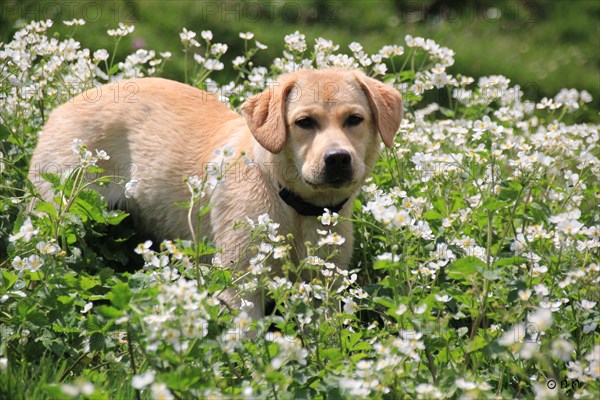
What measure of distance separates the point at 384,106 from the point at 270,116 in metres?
0.57

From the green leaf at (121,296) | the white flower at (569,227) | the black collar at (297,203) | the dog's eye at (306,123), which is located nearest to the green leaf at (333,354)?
the green leaf at (121,296)

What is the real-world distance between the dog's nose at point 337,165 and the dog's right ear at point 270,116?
27 centimetres

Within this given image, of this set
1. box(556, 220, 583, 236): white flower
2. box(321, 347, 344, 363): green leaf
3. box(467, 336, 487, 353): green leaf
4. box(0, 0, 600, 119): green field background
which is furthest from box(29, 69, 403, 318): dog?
box(0, 0, 600, 119): green field background

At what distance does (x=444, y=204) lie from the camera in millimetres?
4109

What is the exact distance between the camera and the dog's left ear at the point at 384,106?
4.10 metres

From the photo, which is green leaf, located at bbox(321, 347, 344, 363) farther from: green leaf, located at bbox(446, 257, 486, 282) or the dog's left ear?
the dog's left ear

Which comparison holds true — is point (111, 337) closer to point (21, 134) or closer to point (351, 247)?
point (351, 247)

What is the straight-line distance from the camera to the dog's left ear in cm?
410

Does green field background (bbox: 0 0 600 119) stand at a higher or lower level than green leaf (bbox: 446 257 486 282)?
lower

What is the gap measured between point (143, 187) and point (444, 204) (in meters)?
1.58

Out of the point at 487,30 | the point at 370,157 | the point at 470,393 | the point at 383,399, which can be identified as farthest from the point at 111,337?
the point at 487,30

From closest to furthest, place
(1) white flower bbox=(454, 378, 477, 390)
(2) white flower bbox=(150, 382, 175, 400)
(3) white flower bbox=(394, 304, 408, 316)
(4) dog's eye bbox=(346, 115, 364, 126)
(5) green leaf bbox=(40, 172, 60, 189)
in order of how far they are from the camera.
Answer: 1. (2) white flower bbox=(150, 382, 175, 400)
2. (1) white flower bbox=(454, 378, 477, 390)
3. (3) white flower bbox=(394, 304, 408, 316)
4. (5) green leaf bbox=(40, 172, 60, 189)
5. (4) dog's eye bbox=(346, 115, 364, 126)

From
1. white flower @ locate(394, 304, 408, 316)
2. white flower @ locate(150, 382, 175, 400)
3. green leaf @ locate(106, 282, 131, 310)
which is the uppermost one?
white flower @ locate(150, 382, 175, 400)

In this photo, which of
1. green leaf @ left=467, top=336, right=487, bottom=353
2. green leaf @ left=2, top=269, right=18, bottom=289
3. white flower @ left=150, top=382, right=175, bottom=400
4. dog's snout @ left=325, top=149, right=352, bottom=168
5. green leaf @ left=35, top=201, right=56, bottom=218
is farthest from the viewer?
dog's snout @ left=325, top=149, right=352, bottom=168
